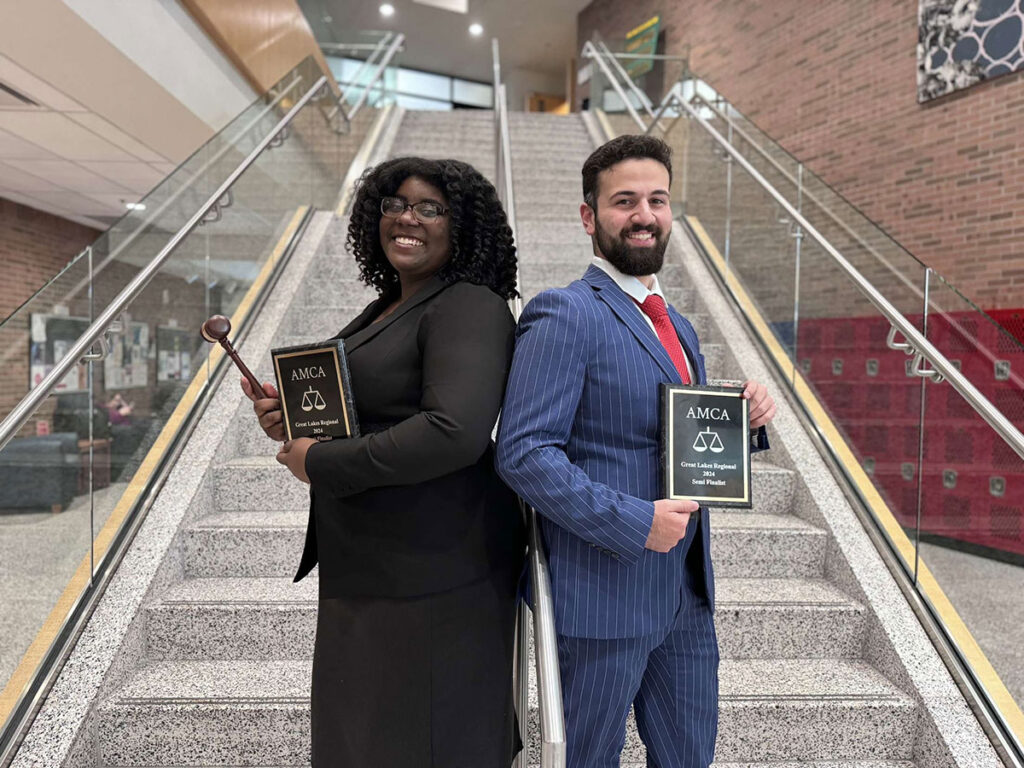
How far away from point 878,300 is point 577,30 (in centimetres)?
1606

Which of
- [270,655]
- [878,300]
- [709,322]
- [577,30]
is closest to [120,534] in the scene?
[270,655]

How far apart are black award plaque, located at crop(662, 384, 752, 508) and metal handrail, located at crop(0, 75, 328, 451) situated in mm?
1544

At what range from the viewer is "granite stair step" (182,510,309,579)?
2.60m

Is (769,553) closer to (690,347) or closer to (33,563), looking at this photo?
(690,347)

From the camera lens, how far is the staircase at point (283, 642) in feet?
6.78

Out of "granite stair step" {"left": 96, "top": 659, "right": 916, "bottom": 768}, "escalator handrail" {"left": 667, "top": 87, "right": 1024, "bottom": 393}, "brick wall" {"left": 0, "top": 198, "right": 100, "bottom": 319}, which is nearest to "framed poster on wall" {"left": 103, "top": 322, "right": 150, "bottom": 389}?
Result: "granite stair step" {"left": 96, "top": 659, "right": 916, "bottom": 768}

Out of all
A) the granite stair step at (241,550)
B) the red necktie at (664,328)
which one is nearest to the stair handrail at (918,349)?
the red necktie at (664,328)

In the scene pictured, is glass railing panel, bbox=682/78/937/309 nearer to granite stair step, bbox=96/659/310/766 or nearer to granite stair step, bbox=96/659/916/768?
granite stair step, bbox=96/659/916/768

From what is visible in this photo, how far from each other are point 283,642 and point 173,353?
1.48 metres

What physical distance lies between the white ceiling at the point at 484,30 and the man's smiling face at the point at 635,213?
1503cm

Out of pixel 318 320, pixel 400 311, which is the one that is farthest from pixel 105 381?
pixel 400 311

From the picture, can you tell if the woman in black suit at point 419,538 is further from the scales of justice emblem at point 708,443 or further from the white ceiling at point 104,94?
the white ceiling at point 104,94

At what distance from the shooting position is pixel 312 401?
127 centimetres

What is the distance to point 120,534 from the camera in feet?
8.09
